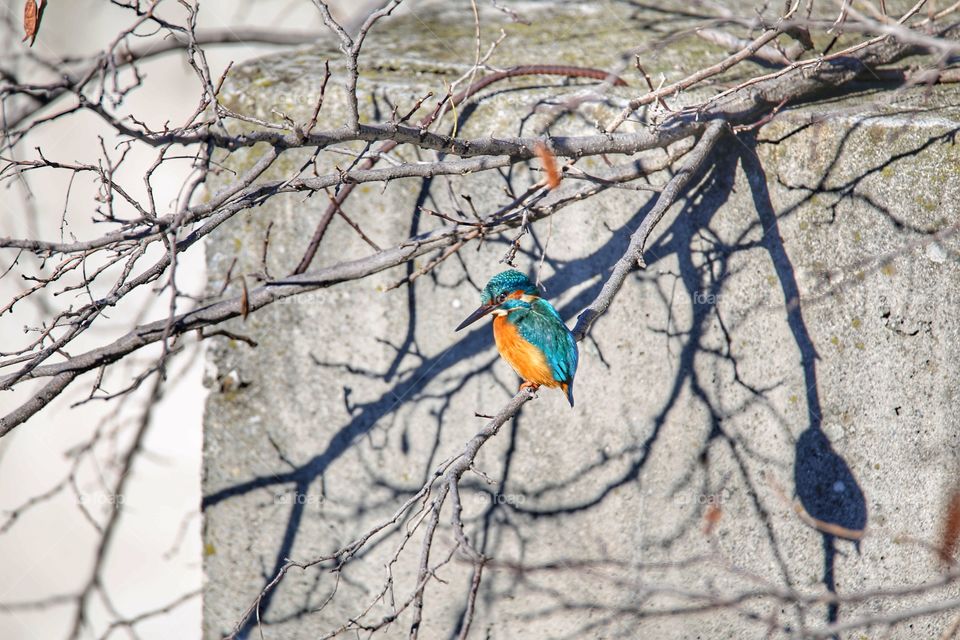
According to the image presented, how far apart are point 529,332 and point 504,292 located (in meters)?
0.18

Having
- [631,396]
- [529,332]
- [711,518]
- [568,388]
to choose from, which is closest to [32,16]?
[529,332]

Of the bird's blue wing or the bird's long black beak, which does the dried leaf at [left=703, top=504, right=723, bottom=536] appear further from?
the bird's long black beak

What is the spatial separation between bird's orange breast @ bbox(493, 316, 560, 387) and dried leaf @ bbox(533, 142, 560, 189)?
709 millimetres

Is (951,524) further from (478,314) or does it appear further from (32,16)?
(32,16)

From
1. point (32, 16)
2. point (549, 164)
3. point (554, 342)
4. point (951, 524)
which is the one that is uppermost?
point (32, 16)

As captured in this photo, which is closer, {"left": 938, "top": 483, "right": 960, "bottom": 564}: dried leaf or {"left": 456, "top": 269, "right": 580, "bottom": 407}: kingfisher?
{"left": 456, "top": 269, "right": 580, "bottom": 407}: kingfisher

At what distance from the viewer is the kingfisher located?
2.92 meters

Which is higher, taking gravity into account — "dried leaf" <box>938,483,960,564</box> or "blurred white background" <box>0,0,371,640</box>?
"blurred white background" <box>0,0,371,640</box>

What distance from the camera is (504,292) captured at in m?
2.99

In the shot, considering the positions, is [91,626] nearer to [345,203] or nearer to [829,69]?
[345,203]

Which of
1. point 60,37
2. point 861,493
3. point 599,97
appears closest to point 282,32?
point 60,37

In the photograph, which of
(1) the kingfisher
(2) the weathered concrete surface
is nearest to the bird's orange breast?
(1) the kingfisher

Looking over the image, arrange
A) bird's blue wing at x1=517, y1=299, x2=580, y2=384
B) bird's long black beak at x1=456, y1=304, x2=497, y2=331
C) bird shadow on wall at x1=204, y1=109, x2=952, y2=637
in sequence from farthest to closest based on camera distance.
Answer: bird shadow on wall at x1=204, y1=109, x2=952, y2=637 → bird's long black beak at x1=456, y1=304, x2=497, y2=331 → bird's blue wing at x1=517, y1=299, x2=580, y2=384

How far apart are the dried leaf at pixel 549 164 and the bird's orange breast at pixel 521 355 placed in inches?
27.9
